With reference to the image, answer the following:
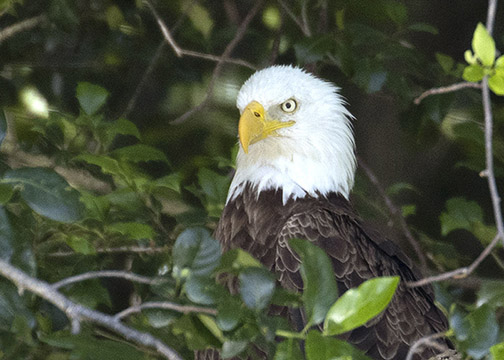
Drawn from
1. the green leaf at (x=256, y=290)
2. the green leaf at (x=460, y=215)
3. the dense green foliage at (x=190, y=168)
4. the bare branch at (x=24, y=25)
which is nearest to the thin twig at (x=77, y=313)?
the dense green foliage at (x=190, y=168)

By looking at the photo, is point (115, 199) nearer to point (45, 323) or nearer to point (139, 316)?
point (139, 316)

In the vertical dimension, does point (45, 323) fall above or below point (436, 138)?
above

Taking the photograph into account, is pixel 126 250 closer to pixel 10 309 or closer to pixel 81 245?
pixel 81 245

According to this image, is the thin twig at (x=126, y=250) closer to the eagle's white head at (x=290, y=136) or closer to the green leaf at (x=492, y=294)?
the eagle's white head at (x=290, y=136)

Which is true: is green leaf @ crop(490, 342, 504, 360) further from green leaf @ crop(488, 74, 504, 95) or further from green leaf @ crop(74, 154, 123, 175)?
green leaf @ crop(74, 154, 123, 175)

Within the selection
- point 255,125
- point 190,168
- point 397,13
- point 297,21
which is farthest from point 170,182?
point 190,168

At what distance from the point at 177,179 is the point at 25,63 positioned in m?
1.19

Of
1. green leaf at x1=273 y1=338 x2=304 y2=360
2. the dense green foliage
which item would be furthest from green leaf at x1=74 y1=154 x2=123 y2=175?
green leaf at x1=273 y1=338 x2=304 y2=360

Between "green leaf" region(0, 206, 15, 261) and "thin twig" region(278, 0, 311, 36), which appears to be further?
"thin twig" region(278, 0, 311, 36)

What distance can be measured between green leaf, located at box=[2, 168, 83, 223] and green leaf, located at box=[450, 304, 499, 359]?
60 centimetres

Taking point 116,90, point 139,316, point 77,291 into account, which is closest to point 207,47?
point 116,90

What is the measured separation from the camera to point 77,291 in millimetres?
1695

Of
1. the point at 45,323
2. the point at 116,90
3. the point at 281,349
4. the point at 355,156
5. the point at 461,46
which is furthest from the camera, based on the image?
the point at 461,46

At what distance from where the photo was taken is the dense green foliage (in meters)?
1.23
